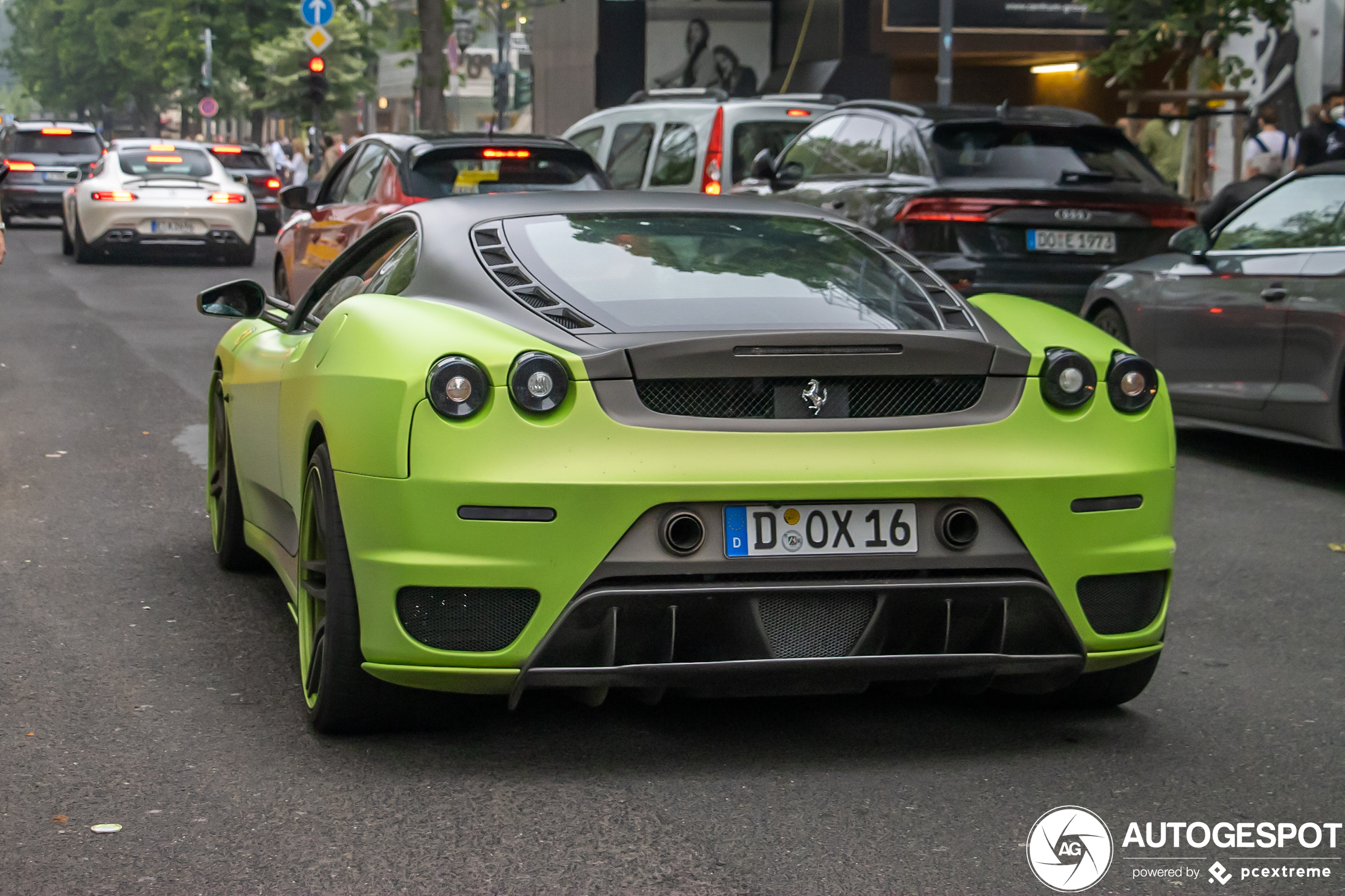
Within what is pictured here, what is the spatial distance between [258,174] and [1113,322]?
2372 cm

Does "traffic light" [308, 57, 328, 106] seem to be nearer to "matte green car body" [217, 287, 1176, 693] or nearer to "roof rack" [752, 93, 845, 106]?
"roof rack" [752, 93, 845, 106]

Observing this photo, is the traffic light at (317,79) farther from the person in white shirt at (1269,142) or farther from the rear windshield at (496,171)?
the rear windshield at (496,171)

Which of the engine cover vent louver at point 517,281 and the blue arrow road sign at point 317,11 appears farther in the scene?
the blue arrow road sign at point 317,11

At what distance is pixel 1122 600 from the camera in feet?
14.3

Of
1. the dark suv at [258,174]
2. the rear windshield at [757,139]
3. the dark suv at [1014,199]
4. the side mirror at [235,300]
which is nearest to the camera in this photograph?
the side mirror at [235,300]

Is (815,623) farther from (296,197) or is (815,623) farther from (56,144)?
(56,144)

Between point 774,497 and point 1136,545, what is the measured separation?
2.94 ft

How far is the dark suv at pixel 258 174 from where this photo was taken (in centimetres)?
3159

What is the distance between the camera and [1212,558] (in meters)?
7.02

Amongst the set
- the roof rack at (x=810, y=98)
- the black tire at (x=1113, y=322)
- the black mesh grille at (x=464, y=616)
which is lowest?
the black tire at (x=1113, y=322)

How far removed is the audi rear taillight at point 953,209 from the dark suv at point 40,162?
22327 mm

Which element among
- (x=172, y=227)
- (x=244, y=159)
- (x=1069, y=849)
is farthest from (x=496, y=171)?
(x=244, y=159)

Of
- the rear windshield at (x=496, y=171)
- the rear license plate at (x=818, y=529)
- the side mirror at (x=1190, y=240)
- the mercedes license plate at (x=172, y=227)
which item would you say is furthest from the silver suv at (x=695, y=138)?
the rear license plate at (x=818, y=529)

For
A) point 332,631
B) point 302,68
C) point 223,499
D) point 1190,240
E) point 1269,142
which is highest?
point 302,68
